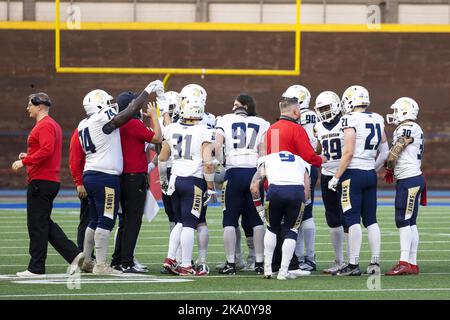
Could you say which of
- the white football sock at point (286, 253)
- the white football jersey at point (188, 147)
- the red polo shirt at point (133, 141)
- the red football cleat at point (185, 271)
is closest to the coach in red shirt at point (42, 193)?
the red polo shirt at point (133, 141)

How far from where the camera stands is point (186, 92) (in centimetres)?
1173

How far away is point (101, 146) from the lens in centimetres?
1155

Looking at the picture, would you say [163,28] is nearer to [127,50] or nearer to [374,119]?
[127,50]

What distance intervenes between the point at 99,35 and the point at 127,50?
0.81m

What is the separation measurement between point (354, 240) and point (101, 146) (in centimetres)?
279

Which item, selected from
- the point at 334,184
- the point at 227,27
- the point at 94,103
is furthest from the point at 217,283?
the point at 227,27

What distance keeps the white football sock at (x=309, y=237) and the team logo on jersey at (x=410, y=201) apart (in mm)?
1210

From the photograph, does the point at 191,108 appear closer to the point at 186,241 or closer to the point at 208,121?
the point at 208,121

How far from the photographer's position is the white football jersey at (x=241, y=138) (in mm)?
12039

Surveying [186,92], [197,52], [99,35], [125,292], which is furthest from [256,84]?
[125,292]

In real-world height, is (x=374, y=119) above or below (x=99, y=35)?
below

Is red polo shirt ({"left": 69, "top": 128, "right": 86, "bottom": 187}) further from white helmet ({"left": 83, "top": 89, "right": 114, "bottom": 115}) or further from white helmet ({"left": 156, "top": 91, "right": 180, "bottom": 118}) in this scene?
white helmet ({"left": 156, "top": 91, "right": 180, "bottom": 118})

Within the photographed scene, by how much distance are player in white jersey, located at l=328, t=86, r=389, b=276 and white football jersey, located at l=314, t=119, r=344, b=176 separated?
0.45 metres
